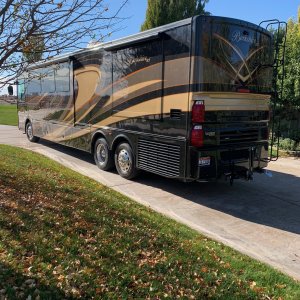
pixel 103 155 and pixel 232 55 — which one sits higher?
pixel 232 55

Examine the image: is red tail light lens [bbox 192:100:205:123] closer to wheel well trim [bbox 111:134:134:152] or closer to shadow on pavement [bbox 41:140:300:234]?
shadow on pavement [bbox 41:140:300:234]

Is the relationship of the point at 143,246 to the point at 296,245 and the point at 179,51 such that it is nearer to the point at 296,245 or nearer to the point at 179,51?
the point at 296,245

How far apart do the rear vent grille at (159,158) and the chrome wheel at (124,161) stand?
21.4 inches

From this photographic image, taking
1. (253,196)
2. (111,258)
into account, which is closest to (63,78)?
(253,196)

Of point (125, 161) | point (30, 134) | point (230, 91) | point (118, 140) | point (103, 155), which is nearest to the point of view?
point (230, 91)

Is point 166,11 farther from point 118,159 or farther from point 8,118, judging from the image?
point 118,159

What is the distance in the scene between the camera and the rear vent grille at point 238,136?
6734 mm

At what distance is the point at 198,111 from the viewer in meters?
6.26

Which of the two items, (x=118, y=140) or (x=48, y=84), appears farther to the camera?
(x=48, y=84)

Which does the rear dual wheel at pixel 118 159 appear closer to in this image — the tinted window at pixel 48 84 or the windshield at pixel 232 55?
the windshield at pixel 232 55

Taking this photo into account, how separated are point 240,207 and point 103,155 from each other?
3.96m

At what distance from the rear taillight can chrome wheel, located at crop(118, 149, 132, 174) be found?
220cm

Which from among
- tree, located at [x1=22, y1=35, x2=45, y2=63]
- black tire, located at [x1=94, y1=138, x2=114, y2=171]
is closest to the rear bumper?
tree, located at [x1=22, y1=35, x2=45, y2=63]

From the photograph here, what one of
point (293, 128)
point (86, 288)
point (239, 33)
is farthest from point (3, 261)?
point (293, 128)
